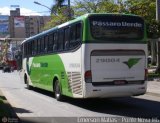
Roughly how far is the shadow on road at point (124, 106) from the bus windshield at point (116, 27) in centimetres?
242

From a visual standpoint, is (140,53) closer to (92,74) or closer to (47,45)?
(92,74)

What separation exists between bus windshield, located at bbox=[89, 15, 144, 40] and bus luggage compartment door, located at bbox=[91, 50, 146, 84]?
1.73 ft

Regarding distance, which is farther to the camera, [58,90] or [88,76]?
[58,90]

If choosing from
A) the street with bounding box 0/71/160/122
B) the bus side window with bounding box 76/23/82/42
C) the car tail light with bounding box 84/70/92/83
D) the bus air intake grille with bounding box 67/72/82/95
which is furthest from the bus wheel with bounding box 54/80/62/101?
the car tail light with bounding box 84/70/92/83

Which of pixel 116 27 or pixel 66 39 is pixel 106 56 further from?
pixel 66 39

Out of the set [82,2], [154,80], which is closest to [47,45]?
[154,80]

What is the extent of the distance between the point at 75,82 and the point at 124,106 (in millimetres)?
2014

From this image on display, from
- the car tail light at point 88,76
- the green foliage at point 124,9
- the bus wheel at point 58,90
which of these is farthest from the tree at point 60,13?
the car tail light at point 88,76

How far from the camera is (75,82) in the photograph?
52.0 ft

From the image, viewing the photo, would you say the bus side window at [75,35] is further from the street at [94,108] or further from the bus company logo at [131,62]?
the street at [94,108]

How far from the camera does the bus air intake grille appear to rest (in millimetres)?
15391

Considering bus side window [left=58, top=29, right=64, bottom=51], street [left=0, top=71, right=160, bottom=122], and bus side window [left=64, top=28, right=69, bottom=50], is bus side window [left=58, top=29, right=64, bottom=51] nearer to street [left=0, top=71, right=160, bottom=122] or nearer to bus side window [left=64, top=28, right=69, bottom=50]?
bus side window [left=64, top=28, right=69, bottom=50]

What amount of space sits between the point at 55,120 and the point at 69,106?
3.85 m

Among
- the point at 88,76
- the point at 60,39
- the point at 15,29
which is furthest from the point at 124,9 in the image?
the point at 15,29
